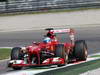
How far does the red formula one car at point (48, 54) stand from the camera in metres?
11.3

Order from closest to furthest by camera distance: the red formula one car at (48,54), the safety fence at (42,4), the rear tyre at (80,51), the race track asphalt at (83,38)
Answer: the red formula one car at (48,54)
the rear tyre at (80,51)
the race track asphalt at (83,38)
the safety fence at (42,4)

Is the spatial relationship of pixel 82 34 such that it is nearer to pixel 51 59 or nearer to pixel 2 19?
pixel 2 19

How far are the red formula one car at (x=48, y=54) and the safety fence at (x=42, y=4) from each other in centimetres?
2409

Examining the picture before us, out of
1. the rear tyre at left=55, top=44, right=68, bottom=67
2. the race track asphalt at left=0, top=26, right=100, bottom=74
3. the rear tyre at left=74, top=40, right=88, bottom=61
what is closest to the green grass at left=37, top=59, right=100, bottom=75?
the rear tyre at left=55, top=44, right=68, bottom=67

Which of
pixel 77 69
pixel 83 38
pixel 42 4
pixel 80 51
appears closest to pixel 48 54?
pixel 80 51

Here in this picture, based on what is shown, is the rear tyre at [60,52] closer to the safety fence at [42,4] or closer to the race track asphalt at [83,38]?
the race track asphalt at [83,38]

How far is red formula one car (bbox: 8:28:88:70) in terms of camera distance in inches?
445

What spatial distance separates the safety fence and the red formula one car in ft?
79.0

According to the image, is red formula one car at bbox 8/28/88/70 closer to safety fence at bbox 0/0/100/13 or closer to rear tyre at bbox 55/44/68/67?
rear tyre at bbox 55/44/68/67

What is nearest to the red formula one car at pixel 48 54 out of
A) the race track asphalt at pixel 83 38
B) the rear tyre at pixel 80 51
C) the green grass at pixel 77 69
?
the rear tyre at pixel 80 51

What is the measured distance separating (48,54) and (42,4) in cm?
2655

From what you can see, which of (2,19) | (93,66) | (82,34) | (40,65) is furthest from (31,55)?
(2,19)

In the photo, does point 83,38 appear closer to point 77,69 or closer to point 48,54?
point 48,54

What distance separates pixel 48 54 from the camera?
11656mm
